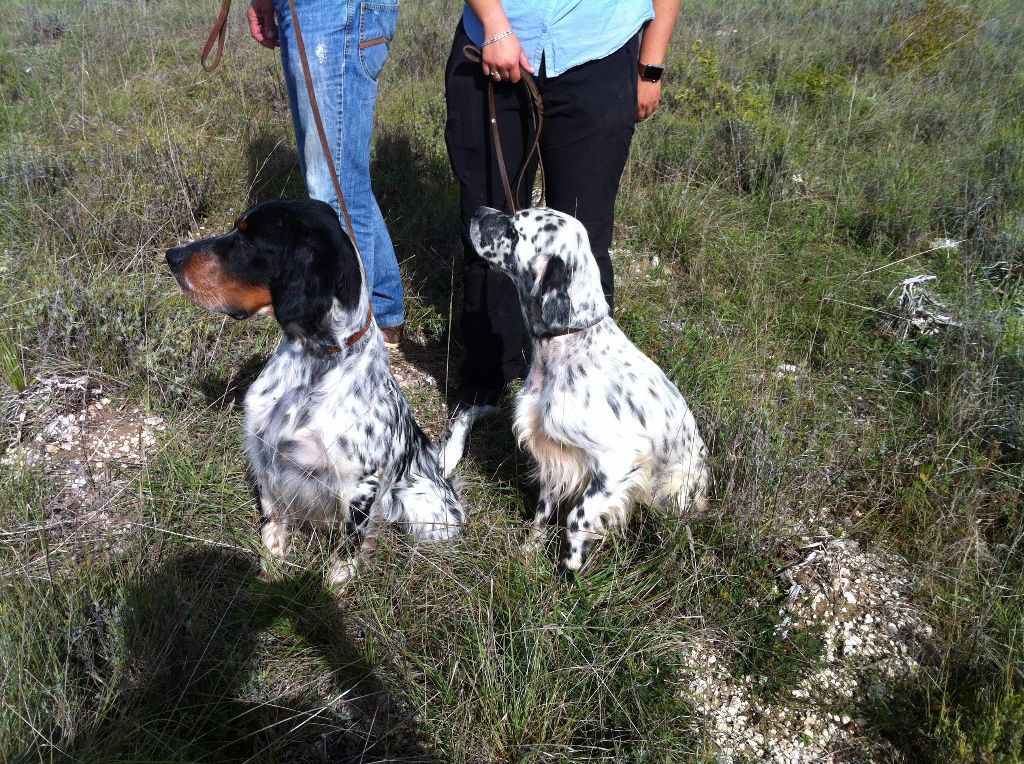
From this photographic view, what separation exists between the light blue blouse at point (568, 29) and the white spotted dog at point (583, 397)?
601 millimetres

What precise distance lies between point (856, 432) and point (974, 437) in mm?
451

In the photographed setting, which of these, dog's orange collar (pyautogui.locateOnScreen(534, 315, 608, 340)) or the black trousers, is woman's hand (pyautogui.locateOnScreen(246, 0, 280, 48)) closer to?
the black trousers

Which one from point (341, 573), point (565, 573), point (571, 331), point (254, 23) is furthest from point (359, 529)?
point (254, 23)

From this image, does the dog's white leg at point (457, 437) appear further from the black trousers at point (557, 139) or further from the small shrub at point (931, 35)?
the small shrub at point (931, 35)

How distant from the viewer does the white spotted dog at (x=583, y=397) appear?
2555mm

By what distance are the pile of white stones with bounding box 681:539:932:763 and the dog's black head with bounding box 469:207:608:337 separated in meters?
1.20

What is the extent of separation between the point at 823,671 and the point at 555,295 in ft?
5.05

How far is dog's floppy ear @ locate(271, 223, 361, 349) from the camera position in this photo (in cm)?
226

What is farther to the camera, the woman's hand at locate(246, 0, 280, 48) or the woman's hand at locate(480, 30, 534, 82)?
the woman's hand at locate(246, 0, 280, 48)

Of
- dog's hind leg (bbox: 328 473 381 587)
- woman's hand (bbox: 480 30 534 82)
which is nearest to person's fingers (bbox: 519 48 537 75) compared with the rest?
woman's hand (bbox: 480 30 534 82)

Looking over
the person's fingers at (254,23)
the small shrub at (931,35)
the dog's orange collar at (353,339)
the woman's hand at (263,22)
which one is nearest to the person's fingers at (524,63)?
the dog's orange collar at (353,339)

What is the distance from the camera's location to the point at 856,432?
10.5 ft

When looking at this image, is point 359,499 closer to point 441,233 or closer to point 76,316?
point 76,316

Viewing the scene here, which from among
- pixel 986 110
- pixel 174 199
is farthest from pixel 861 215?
pixel 174 199
